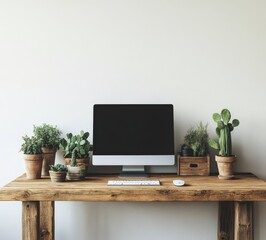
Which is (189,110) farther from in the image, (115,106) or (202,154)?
(115,106)

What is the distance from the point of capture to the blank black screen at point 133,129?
2.47 metres

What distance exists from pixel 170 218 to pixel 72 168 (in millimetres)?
880

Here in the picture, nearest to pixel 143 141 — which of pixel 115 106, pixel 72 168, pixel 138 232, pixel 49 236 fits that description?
pixel 115 106

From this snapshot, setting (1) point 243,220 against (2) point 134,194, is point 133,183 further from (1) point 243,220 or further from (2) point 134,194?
(1) point 243,220

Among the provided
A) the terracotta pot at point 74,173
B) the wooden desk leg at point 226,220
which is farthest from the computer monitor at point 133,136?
the wooden desk leg at point 226,220

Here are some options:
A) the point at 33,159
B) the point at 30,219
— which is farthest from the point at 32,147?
the point at 30,219

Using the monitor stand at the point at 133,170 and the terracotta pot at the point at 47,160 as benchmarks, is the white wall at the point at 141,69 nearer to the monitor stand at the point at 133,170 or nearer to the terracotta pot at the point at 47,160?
the terracotta pot at the point at 47,160

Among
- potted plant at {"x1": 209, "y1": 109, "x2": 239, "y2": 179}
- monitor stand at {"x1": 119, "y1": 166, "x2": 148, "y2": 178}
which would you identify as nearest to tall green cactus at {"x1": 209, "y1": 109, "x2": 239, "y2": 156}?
potted plant at {"x1": 209, "y1": 109, "x2": 239, "y2": 179}

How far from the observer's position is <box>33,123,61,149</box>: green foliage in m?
2.50

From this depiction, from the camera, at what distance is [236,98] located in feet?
8.75

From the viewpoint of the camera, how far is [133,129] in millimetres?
2498

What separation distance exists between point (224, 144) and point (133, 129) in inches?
25.2

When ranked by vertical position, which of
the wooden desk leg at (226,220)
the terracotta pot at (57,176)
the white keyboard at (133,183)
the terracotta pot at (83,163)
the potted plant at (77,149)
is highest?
the potted plant at (77,149)

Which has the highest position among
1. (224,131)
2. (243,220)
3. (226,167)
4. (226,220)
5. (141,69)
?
(141,69)
